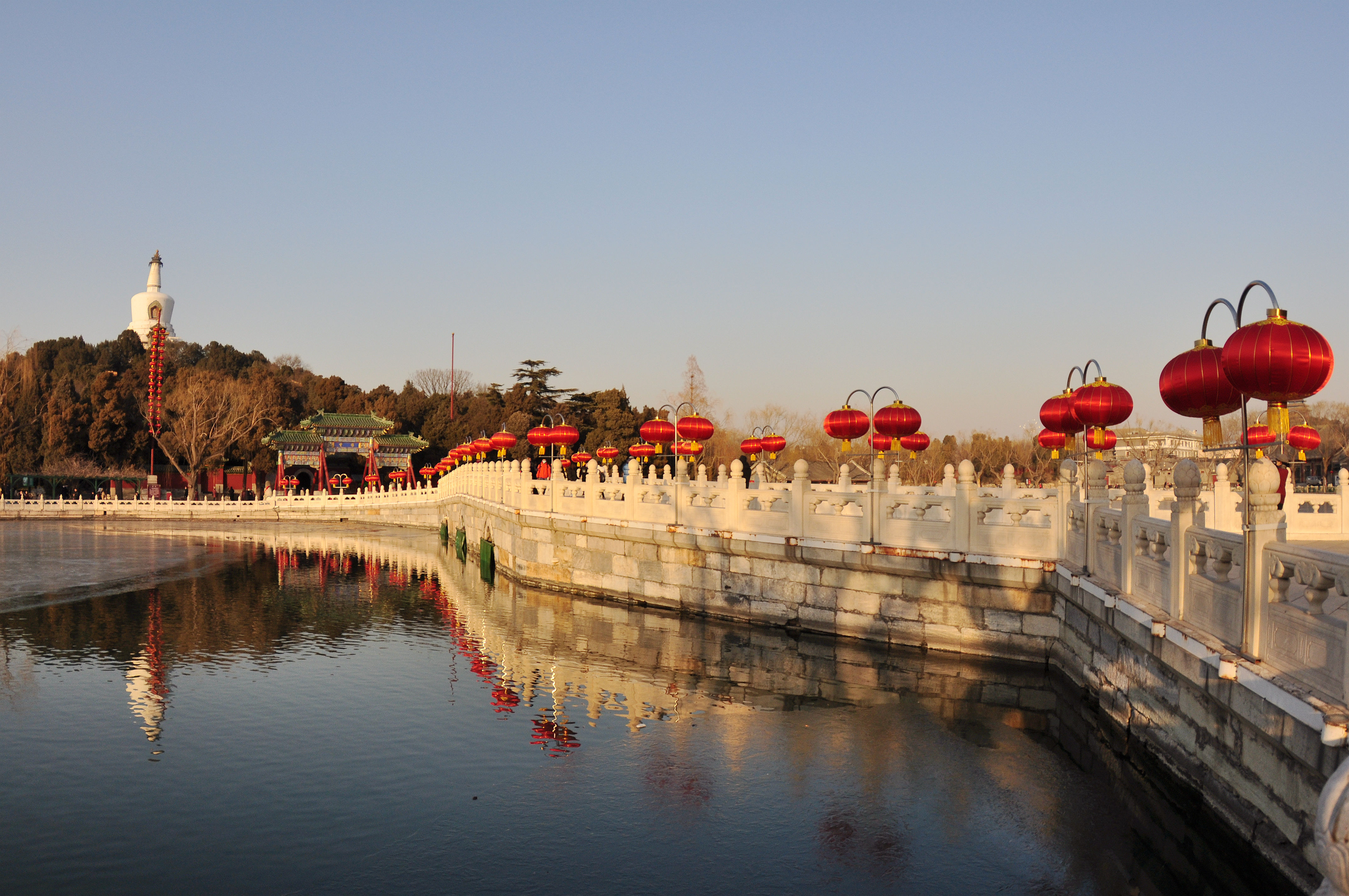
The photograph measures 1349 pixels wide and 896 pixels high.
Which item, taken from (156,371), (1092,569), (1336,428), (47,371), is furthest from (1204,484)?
(47,371)

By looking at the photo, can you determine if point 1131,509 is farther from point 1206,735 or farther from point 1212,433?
point 1206,735

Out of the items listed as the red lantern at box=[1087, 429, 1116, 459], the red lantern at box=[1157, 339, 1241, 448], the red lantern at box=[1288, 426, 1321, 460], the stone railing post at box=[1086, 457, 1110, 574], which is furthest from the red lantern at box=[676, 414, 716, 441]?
the red lantern at box=[1157, 339, 1241, 448]

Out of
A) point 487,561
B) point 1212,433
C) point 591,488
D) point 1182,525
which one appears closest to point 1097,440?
point 1212,433

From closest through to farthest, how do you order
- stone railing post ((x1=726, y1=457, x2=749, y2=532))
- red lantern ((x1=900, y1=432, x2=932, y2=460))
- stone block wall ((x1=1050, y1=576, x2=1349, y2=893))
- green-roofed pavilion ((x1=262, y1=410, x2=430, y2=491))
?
stone block wall ((x1=1050, y1=576, x2=1349, y2=893)) → stone railing post ((x1=726, y1=457, x2=749, y2=532)) → red lantern ((x1=900, y1=432, x2=932, y2=460)) → green-roofed pavilion ((x1=262, y1=410, x2=430, y2=491))

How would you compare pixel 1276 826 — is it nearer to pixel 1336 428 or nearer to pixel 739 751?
pixel 739 751

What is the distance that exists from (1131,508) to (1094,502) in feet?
5.47

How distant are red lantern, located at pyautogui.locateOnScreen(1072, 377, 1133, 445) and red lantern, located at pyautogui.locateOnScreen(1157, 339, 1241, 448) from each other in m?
5.01

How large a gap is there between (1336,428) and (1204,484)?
35.2 metres

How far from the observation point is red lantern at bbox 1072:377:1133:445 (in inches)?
516

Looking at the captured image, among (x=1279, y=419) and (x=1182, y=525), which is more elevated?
(x=1279, y=419)

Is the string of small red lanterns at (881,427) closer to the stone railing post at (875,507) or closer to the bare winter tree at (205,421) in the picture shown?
the stone railing post at (875,507)

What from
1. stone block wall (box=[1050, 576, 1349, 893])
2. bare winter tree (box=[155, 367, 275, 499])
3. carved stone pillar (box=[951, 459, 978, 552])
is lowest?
stone block wall (box=[1050, 576, 1349, 893])

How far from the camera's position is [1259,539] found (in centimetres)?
581

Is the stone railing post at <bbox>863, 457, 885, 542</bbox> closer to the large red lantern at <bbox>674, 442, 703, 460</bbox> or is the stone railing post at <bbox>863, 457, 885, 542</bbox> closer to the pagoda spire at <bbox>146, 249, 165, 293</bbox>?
the large red lantern at <bbox>674, 442, 703, 460</bbox>
